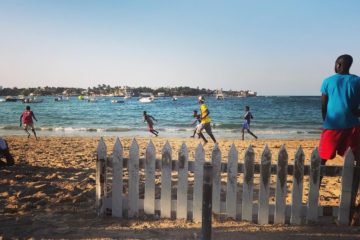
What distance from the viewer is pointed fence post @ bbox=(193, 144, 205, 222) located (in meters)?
4.46

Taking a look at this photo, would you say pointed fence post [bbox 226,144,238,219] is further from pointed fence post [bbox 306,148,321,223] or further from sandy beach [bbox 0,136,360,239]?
pointed fence post [bbox 306,148,321,223]

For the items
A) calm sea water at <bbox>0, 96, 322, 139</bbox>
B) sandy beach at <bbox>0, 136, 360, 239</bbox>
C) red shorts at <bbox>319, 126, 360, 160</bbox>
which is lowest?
calm sea water at <bbox>0, 96, 322, 139</bbox>

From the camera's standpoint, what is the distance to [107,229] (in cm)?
439

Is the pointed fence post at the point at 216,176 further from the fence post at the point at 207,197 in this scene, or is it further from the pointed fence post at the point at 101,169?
the pointed fence post at the point at 101,169

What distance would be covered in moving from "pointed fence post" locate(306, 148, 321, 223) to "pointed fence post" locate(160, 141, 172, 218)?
2.03 meters

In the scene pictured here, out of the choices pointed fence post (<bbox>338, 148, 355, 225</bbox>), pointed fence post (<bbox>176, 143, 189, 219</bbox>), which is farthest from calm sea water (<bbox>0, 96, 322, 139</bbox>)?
pointed fence post (<bbox>176, 143, 189, 219</bbox>)

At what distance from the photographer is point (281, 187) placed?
444 cm

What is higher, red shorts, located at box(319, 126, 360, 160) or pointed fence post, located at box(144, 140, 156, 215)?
red shorts, located at box(319, 126, 360, 160)

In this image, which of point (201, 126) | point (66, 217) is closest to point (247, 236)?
point (66, 217)

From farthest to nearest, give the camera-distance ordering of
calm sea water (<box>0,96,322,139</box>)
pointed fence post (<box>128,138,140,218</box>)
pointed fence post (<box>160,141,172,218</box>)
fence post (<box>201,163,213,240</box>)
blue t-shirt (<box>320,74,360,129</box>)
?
calm sea water (<box>0,96,322,139</box>), pointed fence post (<box>128,138,140,218</box>), pointed fence post (<box>160,141,172,218</box>), blue t-shirt (<box>320,74,360,129</box>), fence post (<box>201,163,213,240</box>)

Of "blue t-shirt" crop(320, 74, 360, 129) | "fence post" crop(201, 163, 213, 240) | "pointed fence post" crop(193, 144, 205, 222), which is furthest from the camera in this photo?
"pointed fence post" crop(193, 144, 205, 222)

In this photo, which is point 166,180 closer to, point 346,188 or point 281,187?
point 281,187

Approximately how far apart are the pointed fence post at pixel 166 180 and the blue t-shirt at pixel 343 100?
2.38 m

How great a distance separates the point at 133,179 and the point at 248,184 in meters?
1.72
